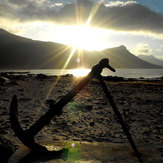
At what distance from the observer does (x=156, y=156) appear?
3123mm

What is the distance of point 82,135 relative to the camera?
575cm

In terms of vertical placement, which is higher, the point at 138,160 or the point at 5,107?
the point at 138,160

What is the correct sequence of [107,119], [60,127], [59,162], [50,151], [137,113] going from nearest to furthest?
[59,162], [50,151], [60,127], [107,119], [137,113]

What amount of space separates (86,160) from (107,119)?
181 inches

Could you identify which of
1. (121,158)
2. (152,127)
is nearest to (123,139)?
(152,127)

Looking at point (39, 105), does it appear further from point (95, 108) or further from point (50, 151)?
point (50, 151)

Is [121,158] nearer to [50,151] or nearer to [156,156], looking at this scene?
[156,156]

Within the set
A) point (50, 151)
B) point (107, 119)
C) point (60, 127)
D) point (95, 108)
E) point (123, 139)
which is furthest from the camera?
point (95, 108)

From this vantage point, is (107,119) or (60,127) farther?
(107,119)

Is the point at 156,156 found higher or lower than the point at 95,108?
higher

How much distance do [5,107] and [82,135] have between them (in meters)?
4.99

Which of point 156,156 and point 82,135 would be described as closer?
point 156,156

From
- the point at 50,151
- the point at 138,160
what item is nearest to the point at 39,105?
the point at 50,151

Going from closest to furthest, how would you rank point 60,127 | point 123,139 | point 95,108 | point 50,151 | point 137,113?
point 50,151, point 123,139, point 60,127, point 137,113, point 95,108
